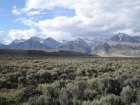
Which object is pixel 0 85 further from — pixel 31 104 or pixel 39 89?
pixel 31 104

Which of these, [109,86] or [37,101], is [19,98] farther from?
[109,86]

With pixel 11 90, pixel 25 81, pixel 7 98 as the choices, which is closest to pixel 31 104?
pixel 7 98

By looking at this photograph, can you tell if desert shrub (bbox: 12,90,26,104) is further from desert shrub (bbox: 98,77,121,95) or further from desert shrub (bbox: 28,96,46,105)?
desert shrub (bbox: 98,77,121,95)

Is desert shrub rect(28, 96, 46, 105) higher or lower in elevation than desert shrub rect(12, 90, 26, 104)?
higher

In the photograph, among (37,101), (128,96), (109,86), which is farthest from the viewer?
(109,86)

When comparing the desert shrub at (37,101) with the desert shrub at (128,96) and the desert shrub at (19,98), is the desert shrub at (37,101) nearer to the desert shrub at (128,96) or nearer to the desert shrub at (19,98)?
the desert shrub at (19,98)

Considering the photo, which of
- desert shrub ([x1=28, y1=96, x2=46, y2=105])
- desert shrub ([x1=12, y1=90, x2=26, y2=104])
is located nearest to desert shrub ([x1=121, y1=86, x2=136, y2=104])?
desert shrub ([x1=28, y1=96, x2=46, y2=105])

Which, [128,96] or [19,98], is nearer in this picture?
[128,96]

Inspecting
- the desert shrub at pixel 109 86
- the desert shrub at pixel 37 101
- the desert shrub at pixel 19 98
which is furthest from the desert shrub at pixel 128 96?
the desert shrub at pixel 19 98

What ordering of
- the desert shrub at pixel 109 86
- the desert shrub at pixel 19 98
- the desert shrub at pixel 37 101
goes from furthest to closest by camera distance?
the desert shrub at pixel 109 86, the desert shrub at pixel 19 98, the desert shrub at pixel 37 101

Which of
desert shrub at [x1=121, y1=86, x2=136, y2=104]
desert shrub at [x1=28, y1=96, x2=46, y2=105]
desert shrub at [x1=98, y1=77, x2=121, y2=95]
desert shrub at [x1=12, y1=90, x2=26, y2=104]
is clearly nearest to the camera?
desert shrub at [x1=28, y1=96, x2=46, y2=105]

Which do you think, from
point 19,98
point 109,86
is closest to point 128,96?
point 109,86

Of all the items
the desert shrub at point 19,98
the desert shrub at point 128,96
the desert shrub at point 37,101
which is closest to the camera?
the desert shrub at point 37,101

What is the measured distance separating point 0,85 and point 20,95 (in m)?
4.18
